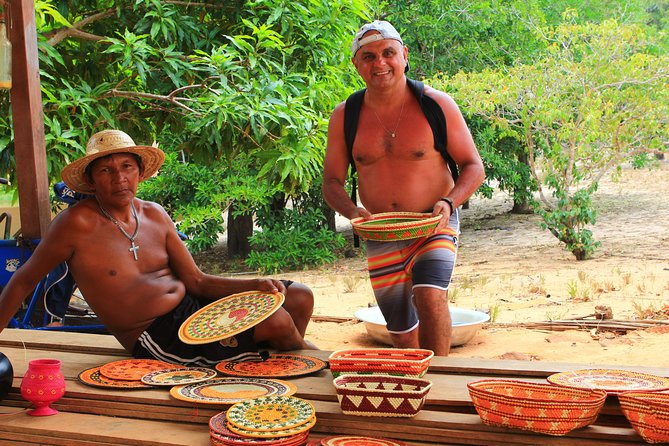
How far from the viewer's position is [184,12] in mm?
5547

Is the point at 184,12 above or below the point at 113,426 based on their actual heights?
above

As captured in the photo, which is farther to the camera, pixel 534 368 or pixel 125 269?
pixel 125 269

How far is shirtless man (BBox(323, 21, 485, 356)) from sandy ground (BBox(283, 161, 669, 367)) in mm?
1625

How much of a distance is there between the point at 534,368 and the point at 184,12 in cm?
370

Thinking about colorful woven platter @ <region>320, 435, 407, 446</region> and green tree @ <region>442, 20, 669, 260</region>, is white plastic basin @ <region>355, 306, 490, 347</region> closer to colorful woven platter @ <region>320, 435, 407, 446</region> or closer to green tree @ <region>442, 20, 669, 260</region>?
colorful woven platter @ <region>320, 435, 407, 446</region>

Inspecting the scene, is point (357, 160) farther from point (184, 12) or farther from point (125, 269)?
point (184, 12)

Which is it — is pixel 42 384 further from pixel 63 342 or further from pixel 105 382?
pixel 63 342

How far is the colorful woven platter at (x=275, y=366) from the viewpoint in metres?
3.07

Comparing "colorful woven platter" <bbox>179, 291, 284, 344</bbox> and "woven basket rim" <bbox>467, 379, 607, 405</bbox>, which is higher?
"colorful woven platter" <bbox>179, 291, 284, 344</bbox>

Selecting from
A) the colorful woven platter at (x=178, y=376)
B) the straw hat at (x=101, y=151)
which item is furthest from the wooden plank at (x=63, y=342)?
the straw hat at (x=101, y=151)

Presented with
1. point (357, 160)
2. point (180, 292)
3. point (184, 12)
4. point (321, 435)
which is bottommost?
point (321, 435)

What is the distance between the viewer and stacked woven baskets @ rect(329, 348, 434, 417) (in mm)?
2521

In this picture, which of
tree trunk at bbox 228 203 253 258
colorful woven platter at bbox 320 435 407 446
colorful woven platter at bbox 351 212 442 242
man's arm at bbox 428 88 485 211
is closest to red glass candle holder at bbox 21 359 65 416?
colorful woven platter at bbox 320 435 407 446

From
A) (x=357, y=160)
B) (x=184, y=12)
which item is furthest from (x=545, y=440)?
(x=184, y=12)
